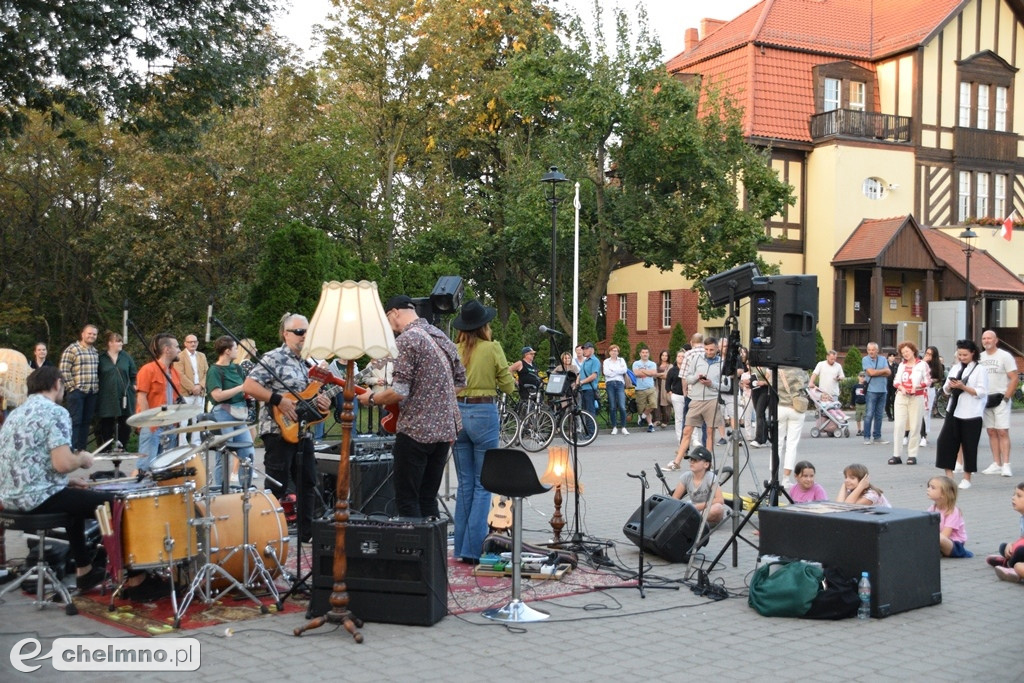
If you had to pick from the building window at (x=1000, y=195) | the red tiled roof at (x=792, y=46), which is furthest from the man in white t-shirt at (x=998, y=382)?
the building window at (x=1000, y=195)

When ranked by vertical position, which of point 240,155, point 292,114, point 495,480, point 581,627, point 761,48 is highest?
point 761,48

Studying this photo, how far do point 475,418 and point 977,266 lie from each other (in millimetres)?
33850

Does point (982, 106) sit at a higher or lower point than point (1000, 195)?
higher

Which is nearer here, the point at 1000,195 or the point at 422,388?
the point at 422,388

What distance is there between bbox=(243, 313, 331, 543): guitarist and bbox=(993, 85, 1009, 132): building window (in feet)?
124

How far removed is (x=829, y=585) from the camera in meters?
7.38

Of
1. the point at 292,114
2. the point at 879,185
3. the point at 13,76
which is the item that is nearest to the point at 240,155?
the point at 292,114

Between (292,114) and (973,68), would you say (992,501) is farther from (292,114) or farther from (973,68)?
(973,68)

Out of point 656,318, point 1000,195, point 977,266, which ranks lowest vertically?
point 656,318

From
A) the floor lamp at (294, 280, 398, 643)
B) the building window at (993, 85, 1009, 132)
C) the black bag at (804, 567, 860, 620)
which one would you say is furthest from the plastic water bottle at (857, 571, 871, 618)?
the building window at (993, 85, 1009, 132)

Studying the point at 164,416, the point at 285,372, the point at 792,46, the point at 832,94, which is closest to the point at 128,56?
the point at 285,372

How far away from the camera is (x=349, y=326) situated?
691 centimetres

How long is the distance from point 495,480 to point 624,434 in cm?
1478

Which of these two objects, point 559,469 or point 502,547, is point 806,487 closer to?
point 559,469
